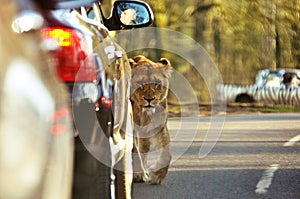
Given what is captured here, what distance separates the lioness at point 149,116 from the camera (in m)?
8.44

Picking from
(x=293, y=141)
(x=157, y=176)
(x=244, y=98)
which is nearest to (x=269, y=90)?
(x=244, y=98)

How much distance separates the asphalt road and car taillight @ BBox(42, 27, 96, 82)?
14.8ft

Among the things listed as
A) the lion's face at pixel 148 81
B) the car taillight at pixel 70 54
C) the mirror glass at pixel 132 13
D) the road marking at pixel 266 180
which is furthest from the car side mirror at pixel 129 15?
the road marking at pixel 266 180

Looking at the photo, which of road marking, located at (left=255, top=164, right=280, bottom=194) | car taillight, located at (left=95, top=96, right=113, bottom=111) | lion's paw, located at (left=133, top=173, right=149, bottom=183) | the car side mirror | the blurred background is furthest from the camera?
the blurred background

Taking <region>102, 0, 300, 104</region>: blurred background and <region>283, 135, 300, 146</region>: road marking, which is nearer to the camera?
<region>283, 135, 300, 146</region>: road marking

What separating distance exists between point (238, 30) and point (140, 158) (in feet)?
95.9

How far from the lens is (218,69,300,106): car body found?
34031 mm

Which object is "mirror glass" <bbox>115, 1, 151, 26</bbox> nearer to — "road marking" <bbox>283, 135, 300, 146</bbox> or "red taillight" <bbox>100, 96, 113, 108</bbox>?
"red taillight" <bbox>100, 96, 113, 108</bbox>

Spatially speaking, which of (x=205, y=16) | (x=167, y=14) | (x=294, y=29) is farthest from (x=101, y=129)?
(x=294, y=29)

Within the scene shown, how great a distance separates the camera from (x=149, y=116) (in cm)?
855

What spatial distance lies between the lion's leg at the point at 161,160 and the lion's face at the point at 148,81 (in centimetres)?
38

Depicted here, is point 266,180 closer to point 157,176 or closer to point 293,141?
point 157,176

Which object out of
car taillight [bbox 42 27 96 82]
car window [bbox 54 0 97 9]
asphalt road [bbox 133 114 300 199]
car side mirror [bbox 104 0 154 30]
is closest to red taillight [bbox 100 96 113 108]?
car taillight [bbox 42 27 96 82]

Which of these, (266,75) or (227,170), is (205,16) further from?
(227,170)
